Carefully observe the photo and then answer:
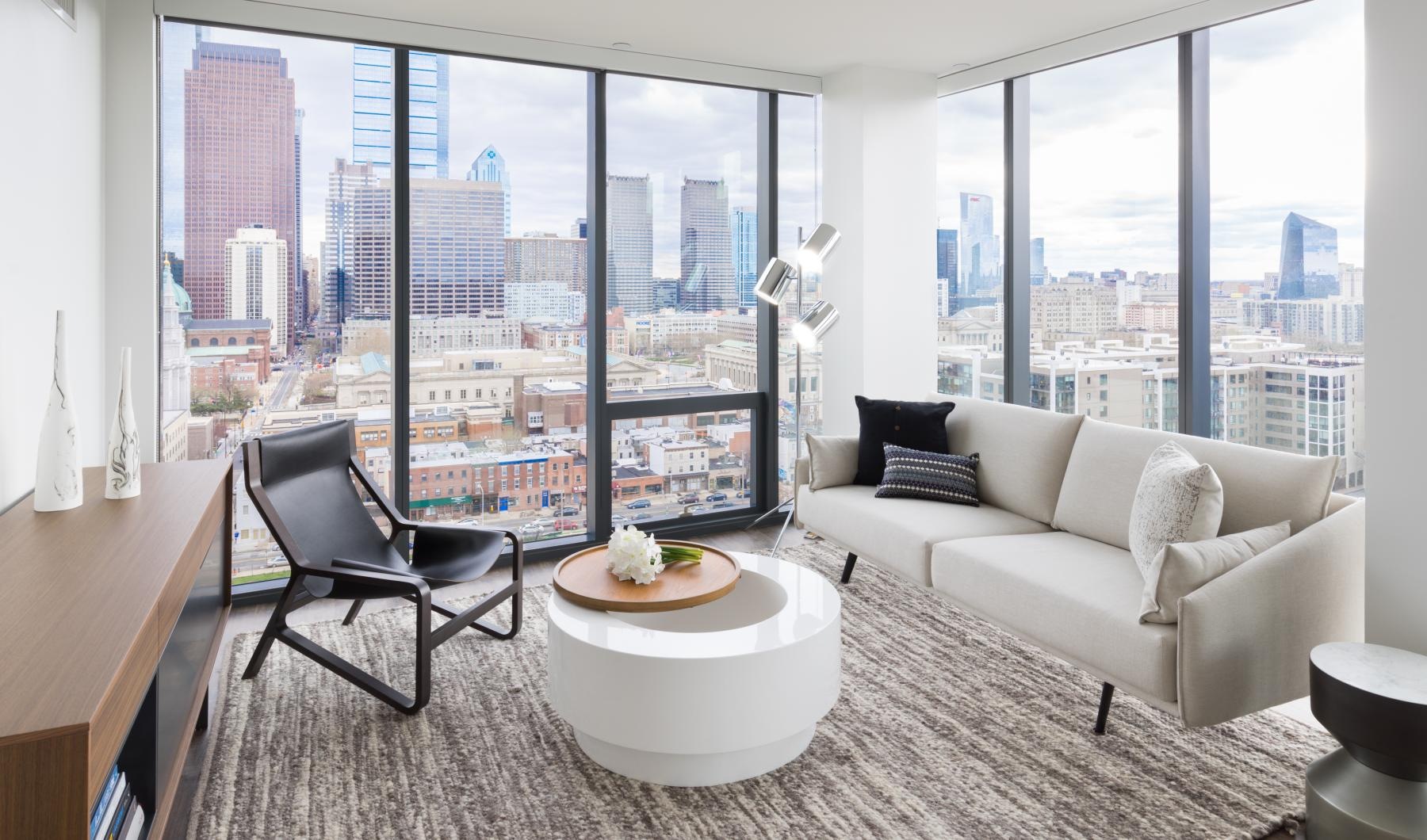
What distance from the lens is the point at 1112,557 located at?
10.1 feet

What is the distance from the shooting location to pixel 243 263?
12.6ft

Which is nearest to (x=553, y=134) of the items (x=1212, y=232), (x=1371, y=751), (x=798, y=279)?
(x=798, y=279)

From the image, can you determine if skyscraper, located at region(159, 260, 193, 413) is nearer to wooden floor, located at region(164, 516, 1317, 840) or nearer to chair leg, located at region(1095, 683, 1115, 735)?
wooden floor, located at region(164, 516, 1317, 840)

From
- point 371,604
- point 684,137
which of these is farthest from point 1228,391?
point 371,604

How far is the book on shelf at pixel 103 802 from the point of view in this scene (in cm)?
142

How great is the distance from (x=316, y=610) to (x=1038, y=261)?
13.2 ft

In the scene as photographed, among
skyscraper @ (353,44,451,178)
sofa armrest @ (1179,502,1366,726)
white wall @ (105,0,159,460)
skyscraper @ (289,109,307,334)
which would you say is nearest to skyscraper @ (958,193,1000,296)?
sofa armrest @ (1179,502,1366,726)

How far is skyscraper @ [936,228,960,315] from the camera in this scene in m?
5.09

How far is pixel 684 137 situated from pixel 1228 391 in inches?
121

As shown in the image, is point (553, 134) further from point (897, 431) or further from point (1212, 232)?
point (1212, 232)

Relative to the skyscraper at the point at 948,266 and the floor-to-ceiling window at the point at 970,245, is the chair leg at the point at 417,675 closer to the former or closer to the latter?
the floor-to-ceiling window at the point at 970,245

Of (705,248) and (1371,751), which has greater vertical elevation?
(705,248)

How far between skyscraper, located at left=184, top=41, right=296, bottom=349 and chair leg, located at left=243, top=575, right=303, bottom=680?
159 cm

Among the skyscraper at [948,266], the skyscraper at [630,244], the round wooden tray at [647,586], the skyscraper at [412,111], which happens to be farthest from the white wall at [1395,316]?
the skyscraper at [412,111]
